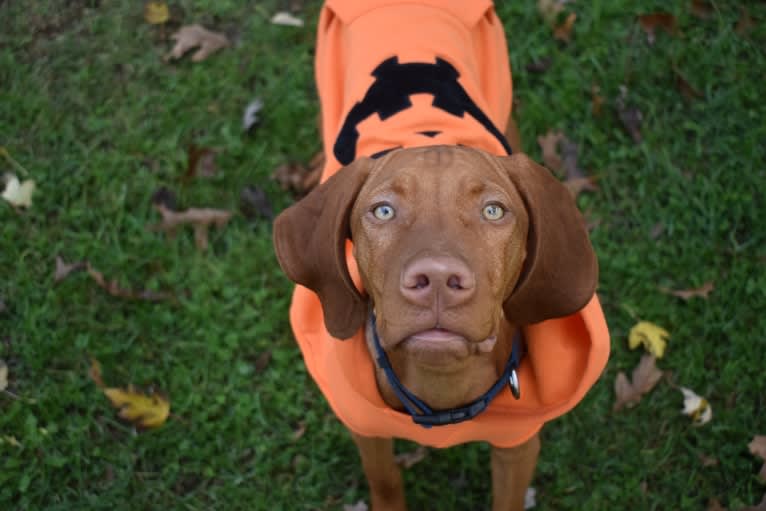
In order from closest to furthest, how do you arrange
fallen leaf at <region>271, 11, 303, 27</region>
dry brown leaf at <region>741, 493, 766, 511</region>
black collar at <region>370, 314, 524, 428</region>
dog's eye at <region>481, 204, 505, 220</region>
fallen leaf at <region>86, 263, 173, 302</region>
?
dog's eye at <region>481, 204, 505, 220</region>, black collar at <region>370, 314, 524, 428</region>, dry brown leaf at <region>741, 493, 766, 511</region>, fallen leaf at <region>86, 263, 173, 302</region>, fallen leaf at <region>271, 11, 303, 27</region>

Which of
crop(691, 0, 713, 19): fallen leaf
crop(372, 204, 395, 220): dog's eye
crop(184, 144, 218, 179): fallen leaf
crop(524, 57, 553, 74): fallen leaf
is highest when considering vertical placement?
crop(372, 204, 395, 220): dog's eye

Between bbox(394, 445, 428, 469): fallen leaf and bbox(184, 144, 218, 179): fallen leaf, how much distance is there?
6.70ft

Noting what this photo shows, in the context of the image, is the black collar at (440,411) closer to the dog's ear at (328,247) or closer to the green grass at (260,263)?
the dog's ear at (328,247)

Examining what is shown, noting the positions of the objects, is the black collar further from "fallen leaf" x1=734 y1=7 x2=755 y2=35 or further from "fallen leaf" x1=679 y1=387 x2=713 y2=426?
"fallen leaf" x1=734 y1=7 x2=755 y2=35

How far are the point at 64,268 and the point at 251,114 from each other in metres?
1.40

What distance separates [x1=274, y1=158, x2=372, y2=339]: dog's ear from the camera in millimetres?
2805

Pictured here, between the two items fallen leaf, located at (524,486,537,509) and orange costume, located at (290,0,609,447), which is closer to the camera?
orange costume, located at (290,0,609,447)

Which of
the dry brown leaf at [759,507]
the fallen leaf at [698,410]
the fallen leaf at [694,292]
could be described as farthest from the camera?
the fallen leaf at [694,292]

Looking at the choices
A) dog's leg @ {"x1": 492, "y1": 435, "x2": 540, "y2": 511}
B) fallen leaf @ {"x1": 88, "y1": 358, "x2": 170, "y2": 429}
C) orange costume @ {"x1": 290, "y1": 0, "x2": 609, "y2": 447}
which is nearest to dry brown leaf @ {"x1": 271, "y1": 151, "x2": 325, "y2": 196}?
orange costume @ {"x1": 290, "y1": 0, "x2": 609, "y2": 447}

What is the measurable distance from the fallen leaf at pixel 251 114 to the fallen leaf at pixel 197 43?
0.51m

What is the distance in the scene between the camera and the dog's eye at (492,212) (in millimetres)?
2588

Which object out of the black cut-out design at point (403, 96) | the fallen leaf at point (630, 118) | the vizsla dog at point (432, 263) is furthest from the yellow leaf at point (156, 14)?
the fallen leaf at point (630, 118)

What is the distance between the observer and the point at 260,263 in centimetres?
462

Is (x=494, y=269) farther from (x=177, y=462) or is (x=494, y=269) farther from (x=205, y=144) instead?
(x=205, y=144)
